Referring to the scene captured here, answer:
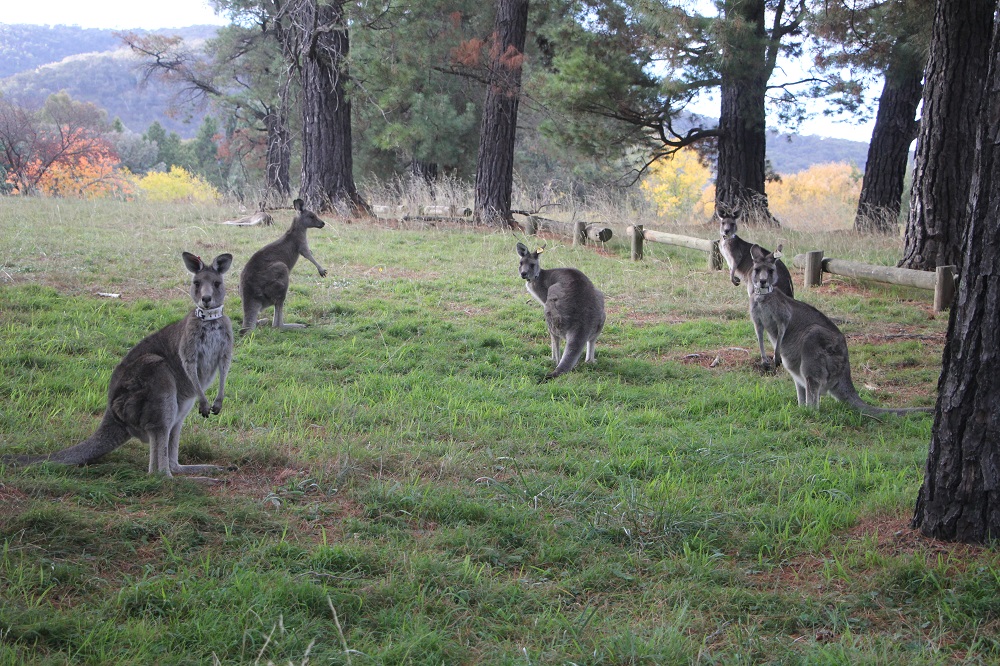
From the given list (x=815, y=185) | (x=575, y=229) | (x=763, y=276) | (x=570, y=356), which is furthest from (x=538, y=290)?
(x=815, y=185)

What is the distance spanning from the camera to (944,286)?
9070 millimetres

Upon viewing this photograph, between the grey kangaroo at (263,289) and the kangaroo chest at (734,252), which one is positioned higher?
the kangaroo chest at (734,252)

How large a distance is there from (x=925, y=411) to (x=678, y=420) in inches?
65.1

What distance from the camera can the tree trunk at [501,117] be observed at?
1639 cm

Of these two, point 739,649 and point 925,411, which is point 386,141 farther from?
point 739,649

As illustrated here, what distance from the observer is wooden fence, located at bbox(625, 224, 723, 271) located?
11.8 meters

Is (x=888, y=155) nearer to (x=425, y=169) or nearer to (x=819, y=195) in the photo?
(x=425, y=169)

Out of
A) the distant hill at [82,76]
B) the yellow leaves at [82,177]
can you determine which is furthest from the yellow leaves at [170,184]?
the distant hill at [82,76]

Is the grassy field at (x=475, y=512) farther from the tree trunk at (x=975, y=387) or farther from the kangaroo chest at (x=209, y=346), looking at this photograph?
the kangaroo chest at (x=209, y=346)

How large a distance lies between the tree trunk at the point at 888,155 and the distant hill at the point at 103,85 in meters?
43.5

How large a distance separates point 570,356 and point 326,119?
12653 millimetres

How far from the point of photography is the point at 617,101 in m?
14.4

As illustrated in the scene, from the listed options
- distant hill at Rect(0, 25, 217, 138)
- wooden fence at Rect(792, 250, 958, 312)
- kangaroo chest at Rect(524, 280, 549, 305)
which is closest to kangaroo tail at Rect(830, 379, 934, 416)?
kangaroo chest at Rect(524, 280, 549, 305)

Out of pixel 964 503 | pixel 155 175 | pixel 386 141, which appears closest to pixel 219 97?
pixel 386 141
